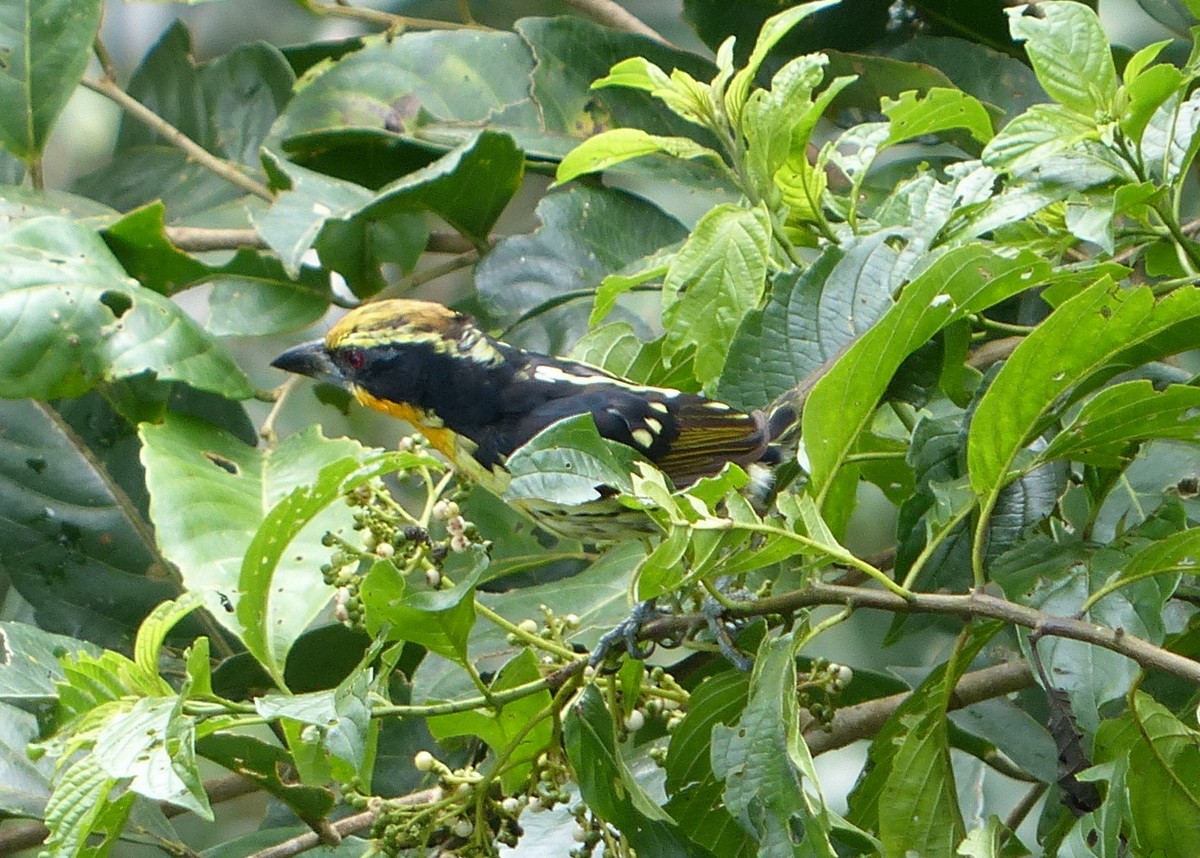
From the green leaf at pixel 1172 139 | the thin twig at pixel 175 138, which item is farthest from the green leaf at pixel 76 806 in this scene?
the thin twig at pixel 175 138

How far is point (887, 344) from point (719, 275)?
1.52 ft

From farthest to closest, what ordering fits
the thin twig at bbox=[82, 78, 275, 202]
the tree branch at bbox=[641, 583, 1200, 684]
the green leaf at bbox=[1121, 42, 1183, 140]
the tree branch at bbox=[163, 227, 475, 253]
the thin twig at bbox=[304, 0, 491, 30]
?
the thin twig at bbox=[304, 0, 491, 30] < the thin twig at bbox=[82, 78, 275, 202] < the tree branch at bbox=[163, 227, 475, 253] < the green leaf at bbox=[1121, 42, 1183, 140] < the tree branch at bbox=[641, 583, 1200, 684]

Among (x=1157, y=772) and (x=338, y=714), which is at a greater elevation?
(x=338, y=714)

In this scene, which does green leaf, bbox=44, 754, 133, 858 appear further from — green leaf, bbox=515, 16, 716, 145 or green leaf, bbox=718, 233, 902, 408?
green leaf, bbox=515, 16, 716, 145

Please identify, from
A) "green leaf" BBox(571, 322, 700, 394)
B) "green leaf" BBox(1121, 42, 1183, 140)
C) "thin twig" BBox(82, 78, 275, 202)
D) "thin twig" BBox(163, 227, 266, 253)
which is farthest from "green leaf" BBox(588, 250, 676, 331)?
"thin twig" BBox(82, 78, 275, 202)

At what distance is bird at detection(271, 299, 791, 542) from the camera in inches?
83.4

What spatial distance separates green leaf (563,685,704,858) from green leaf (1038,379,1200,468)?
0.51m

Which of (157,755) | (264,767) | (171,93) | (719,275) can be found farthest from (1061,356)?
(171,93)

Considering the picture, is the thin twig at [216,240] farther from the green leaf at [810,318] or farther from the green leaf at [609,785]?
the green leaf at [609,785]

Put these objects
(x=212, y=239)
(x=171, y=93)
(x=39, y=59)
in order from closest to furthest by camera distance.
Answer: (x=39, y=59) → (x=212, y=239) → (x=171, y=93)

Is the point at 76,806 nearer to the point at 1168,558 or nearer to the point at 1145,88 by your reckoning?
the point at 1168,558

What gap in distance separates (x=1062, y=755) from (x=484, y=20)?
2.70 meters

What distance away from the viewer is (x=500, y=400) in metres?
2.30

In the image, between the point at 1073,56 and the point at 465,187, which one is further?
the point at 465,187
